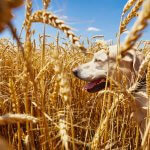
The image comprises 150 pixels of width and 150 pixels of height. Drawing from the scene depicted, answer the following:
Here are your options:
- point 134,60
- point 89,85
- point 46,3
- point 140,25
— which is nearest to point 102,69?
point 89,85

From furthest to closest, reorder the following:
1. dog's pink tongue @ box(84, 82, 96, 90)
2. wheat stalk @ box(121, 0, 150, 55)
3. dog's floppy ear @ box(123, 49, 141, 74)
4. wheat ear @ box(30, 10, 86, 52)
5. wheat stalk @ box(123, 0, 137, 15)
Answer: dog's pink tongue @ box(84, 82, 96, 90) < dog's floppy ear @ box(123, 49, 141, 74) < wheat stalk @ box(123, 0, 137, 15) < wheat ear @ box(30, 10, 86, 52) < wheat stalk @ box(121, 0, 150, 55)

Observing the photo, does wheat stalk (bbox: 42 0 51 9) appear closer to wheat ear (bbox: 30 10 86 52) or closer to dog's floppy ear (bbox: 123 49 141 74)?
wheat ear (bbox: 30 10 86 52)

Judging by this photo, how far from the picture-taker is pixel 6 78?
9.86 feet

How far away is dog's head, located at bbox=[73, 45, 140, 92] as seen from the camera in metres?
2.89

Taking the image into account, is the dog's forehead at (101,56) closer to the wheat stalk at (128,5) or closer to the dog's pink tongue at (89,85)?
the dog's pink tongue at (89,85)

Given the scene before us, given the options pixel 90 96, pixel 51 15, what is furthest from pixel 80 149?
pixel 51 15

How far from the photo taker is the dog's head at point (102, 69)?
9.48 feet

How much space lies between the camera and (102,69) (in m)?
3.31

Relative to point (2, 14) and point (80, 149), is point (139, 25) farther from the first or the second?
point (80, 149)

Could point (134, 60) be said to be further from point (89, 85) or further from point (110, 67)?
point (89, 85)

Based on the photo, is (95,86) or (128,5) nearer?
(128,5)

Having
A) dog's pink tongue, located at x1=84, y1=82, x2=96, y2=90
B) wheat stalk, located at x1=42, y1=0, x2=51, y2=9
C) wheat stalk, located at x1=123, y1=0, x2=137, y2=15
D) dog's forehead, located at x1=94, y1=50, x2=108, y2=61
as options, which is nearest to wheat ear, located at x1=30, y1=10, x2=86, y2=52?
wheat stalk, located at x1=42, y1=0, x2=51, y2=9

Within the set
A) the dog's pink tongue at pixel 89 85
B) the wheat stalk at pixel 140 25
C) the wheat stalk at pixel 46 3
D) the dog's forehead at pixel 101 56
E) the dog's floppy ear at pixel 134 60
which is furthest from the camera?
the dog's forehead at pixel 101 56

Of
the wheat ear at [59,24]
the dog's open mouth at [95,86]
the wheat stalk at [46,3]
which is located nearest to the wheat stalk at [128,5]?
the wheat stalk at [46,3]
